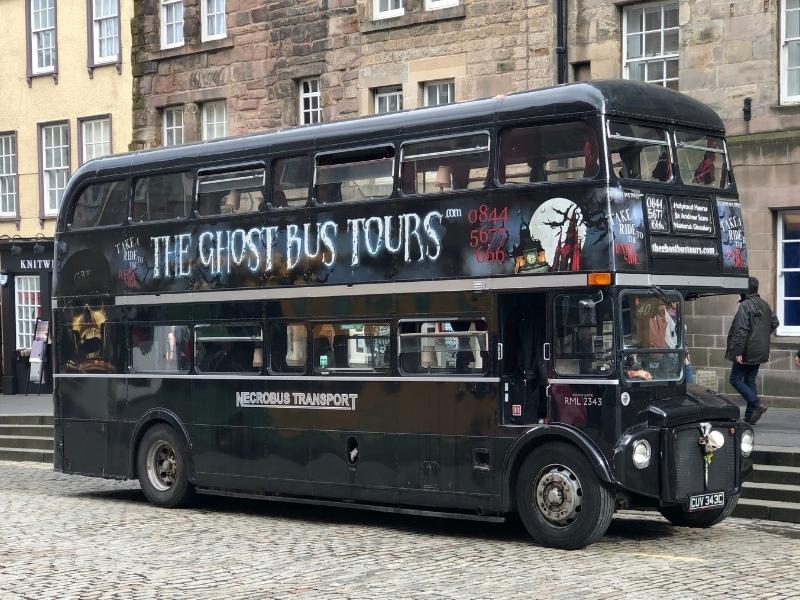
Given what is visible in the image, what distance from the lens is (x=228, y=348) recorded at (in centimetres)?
1662

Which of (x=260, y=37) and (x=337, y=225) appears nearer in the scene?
(x=337, y=225)

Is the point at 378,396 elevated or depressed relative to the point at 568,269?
depressed

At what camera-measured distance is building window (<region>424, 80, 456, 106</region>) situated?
88.2 ft

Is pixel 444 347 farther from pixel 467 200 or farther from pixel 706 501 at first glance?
pixel 706 501

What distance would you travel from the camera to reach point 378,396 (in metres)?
14.9

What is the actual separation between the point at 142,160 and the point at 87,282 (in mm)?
1767

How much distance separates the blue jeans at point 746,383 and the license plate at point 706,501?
5530 mm

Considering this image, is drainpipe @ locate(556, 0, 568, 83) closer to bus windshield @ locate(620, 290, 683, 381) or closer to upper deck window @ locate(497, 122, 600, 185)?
upper deck window @ locate(497, 122, 600, 185)

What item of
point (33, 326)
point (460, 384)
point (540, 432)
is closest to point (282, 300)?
point (460, 384)

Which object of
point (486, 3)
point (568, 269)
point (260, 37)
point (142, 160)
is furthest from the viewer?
point (260, 37)

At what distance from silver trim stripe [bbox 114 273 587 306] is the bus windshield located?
0.52 m

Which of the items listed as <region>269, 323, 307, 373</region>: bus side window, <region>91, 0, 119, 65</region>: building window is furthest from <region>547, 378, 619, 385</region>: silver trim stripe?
<region>91, 0, 119, 65</region>: building window

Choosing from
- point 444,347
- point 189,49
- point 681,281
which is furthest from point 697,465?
point 189,49

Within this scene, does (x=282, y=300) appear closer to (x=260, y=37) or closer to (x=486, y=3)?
(x=486, y=3)
